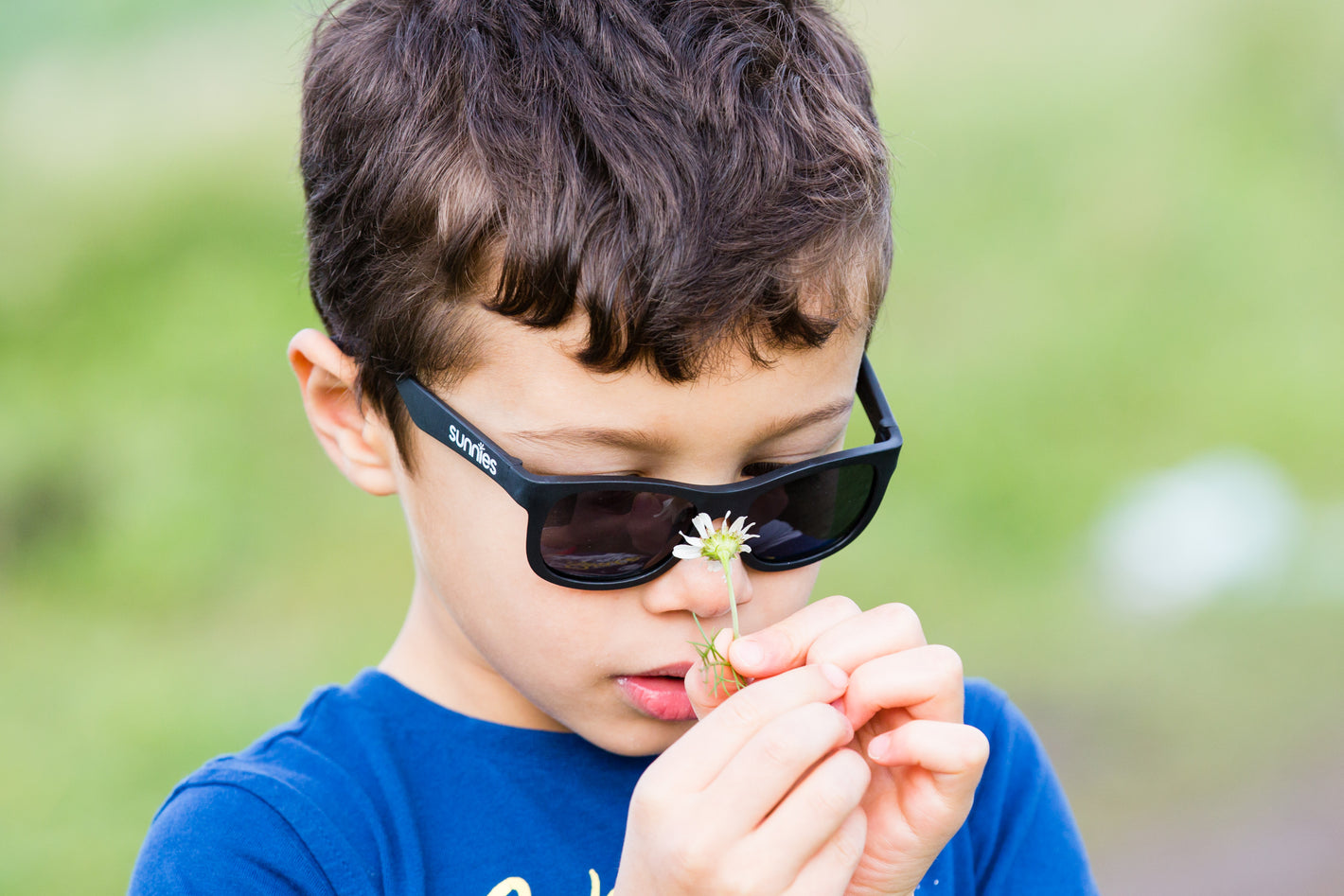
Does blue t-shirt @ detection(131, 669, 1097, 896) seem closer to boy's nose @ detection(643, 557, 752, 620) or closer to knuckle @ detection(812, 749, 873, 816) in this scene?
boy's nose @ detection(643, 557, 752, 620)

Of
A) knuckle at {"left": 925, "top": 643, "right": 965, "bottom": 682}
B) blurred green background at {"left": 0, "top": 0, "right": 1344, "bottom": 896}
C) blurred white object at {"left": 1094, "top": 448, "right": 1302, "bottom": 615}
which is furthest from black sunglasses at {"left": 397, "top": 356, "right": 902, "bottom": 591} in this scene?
blurred white object at {"left": 1094, "top": 448, "right": 1302, "bottom": 615}

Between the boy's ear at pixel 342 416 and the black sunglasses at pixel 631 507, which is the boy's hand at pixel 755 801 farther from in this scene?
the boy's ear at pixel 342 416

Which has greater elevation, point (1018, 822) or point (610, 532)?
point (610, 532)

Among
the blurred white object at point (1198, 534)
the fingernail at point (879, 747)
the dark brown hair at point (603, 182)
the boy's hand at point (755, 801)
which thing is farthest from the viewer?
the blurred white object at point (1198, 534)

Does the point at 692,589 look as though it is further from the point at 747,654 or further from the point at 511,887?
the point at 511,887

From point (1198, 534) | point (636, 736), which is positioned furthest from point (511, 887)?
point (1198, 534)

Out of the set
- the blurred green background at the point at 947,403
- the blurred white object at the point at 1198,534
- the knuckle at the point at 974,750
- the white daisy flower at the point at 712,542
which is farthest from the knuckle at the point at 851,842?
the blurred white object at the point at 1198,534
